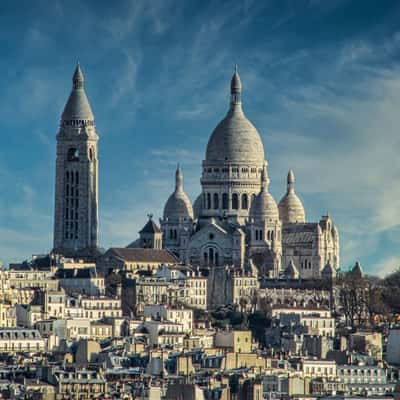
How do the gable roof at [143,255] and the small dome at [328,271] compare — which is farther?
the small dome at [328,271]

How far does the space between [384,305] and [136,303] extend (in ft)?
61.2

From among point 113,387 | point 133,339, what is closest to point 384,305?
point 133,339

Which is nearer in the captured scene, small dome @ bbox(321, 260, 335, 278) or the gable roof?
the gable roof

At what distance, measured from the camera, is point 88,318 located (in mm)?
171375

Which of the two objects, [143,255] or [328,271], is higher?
[143,255]

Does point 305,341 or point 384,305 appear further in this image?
point 384,305

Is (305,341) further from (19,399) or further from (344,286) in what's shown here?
(19,399)

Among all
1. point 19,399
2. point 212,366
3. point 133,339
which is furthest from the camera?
point 133,339

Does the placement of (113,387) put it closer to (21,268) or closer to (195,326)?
(195,326)

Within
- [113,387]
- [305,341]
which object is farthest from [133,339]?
[113,387]

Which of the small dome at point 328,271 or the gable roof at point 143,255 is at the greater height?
the gable roof at point 143,255

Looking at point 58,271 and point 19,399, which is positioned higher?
point 58,271

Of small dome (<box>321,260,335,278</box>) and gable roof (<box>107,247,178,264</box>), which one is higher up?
gable roof (<box>107,247,178,264</box>)

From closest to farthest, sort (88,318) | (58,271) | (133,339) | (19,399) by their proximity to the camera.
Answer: (19,399) < (133,339) < (88,318) < (58,271)
